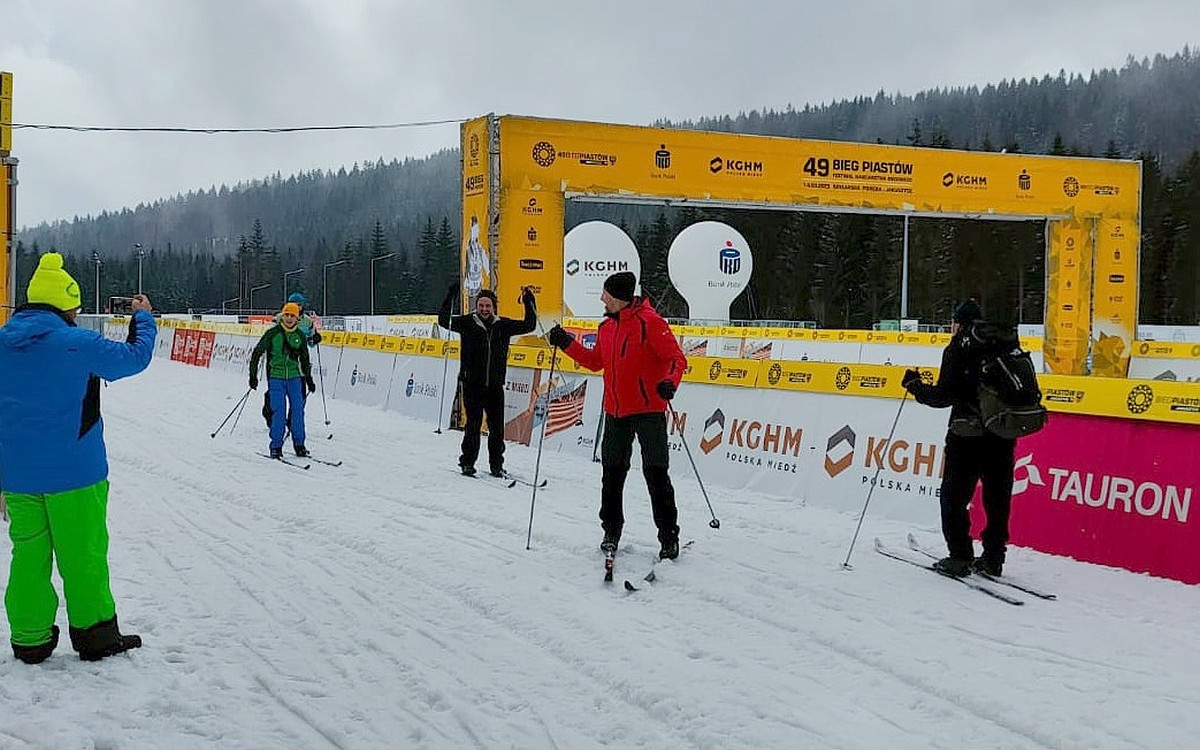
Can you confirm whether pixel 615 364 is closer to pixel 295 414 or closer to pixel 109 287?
pixel 295 414

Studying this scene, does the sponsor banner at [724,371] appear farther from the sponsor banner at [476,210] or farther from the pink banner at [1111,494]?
the sponsor banner at [476,210]

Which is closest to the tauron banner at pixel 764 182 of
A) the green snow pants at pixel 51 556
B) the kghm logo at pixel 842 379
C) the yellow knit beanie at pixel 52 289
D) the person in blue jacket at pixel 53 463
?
the kghm logo at pixel 842 379

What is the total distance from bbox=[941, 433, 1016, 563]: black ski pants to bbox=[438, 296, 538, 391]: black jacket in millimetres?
5627

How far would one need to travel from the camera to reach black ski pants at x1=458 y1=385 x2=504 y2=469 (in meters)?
10.8

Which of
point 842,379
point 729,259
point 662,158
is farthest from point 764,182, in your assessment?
point 729,259

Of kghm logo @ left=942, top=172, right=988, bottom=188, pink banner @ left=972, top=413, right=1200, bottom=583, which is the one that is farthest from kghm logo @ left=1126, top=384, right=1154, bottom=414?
kghm logo @ left=942, top=172, right=988, bottom=188

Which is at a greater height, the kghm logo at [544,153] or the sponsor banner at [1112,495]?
the kghm logo at [544,153]

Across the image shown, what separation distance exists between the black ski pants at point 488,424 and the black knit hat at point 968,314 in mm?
5541

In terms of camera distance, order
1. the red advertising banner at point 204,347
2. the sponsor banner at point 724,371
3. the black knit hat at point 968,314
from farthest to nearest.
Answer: the red advertising banner at point 204,347 → the sponsor banner at point 724,371 → the black knit hat at point 968,314

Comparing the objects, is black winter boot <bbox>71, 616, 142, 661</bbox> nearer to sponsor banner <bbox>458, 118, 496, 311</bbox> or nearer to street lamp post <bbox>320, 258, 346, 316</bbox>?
sponsor banner <bbox>458, 118, 496, 311</bbox>

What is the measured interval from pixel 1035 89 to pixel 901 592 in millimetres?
136069

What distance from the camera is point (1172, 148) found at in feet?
357

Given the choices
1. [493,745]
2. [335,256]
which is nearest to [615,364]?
[493,745]

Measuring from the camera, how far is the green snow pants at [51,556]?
179 inches
